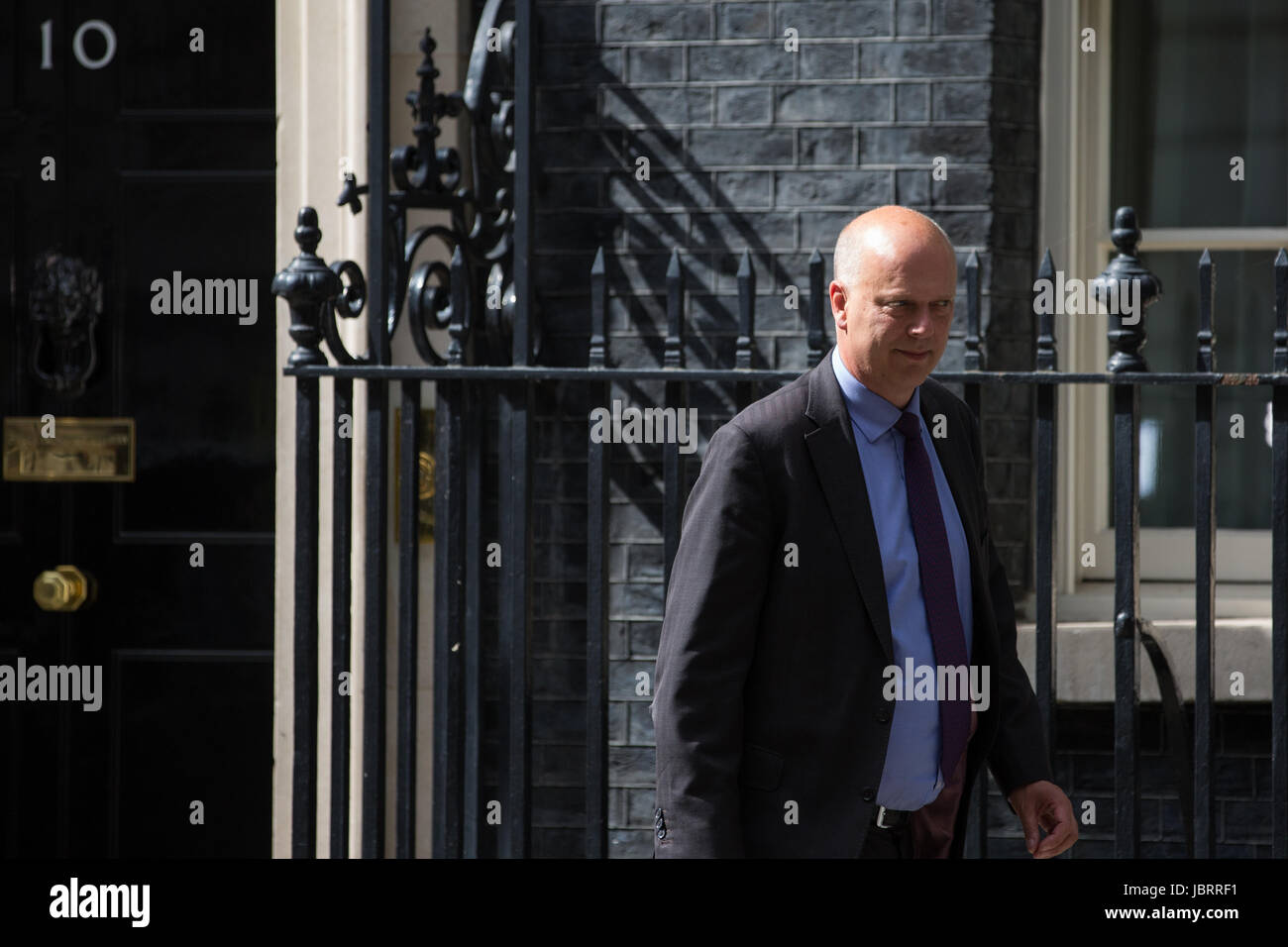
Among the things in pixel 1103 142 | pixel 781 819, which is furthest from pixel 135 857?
pixel 1103 142

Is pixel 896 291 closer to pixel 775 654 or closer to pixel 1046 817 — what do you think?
pixel 775 654

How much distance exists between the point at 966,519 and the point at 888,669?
39cm

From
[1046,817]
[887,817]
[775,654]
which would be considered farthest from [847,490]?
[1046,817]

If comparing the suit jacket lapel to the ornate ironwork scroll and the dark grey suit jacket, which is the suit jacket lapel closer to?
the dark grey suit jacket

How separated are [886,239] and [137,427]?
302 cm

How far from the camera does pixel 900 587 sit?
107 inches

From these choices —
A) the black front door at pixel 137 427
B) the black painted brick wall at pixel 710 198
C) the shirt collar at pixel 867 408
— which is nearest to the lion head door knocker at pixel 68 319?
the black front door at pixel 137 427

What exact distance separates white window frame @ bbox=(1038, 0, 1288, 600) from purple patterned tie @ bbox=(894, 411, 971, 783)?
1.96m

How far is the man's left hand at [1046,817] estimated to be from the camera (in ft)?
9.38

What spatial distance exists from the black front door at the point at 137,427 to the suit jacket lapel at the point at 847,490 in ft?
8.44

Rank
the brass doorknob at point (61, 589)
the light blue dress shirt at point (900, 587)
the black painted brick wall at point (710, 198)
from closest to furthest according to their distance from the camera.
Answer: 1. the light blue dress shirt at point (900, 587)
2. the black painted brick wall at point (710, 198)
3. the brass doorknob at point (61, 589)

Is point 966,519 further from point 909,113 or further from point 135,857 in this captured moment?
point 135,857

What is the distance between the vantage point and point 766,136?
458 cm

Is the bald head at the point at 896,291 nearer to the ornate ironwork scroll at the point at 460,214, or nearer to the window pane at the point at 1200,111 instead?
the ornate ironwork scroll at the point at 460,214
